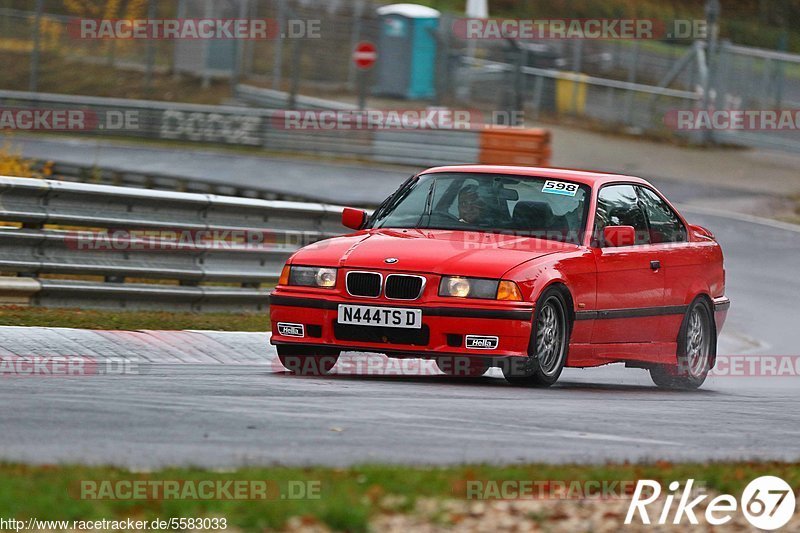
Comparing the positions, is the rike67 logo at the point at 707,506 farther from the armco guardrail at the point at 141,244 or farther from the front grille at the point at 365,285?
the armco guardrail at the point at 141,244

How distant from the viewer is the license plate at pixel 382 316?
9438mm

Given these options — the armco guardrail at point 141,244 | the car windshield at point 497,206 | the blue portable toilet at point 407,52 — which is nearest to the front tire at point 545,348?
the car windshield at point 497,206

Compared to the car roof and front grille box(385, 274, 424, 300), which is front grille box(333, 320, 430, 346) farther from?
the car roof

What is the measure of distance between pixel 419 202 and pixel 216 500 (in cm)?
559

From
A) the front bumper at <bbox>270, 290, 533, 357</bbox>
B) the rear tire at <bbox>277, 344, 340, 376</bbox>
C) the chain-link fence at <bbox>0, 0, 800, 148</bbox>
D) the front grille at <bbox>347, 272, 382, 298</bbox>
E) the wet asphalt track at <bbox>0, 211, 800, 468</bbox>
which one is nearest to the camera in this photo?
the wet asphalt track at <bbox>0, 211, 800, 468</bbox>

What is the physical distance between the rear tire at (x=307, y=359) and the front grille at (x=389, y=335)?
0.86 ft

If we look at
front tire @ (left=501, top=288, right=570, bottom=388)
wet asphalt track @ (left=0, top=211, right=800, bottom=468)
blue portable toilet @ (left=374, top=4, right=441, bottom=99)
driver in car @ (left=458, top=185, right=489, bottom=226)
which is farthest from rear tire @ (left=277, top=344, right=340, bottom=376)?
blue portable toilet @ (left=374, top=4, right=441, bottom=99)

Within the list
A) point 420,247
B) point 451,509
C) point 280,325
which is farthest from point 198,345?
point 451,509

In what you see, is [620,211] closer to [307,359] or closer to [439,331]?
[439,331]

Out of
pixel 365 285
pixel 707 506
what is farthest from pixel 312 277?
pixel 707 506

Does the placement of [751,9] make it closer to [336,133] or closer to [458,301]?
[336,133]

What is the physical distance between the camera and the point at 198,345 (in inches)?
435

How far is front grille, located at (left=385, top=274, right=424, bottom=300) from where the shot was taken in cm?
950

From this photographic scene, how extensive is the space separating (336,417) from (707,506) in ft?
7.06
